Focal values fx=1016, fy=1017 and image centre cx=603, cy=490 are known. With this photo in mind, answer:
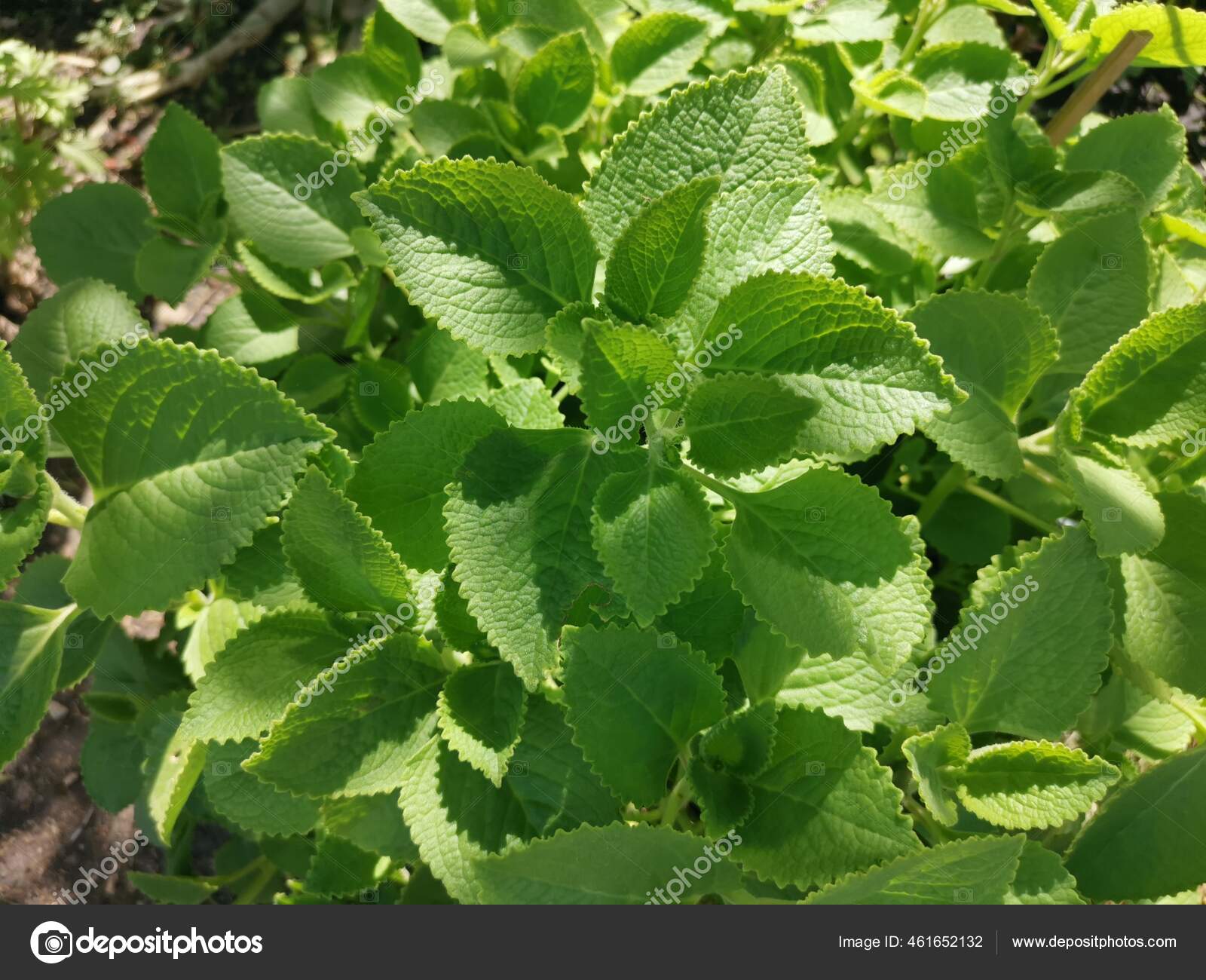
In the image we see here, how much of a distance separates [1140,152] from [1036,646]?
92cm

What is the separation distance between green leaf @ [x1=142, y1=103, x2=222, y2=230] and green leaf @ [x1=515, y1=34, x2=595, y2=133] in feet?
1.96

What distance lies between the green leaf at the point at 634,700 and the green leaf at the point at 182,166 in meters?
1.20

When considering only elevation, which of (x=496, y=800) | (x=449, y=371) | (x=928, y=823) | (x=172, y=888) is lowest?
(x=172, y=888)

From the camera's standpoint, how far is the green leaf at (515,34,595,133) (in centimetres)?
169

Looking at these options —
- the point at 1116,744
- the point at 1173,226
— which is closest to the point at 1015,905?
the point at 1116,744

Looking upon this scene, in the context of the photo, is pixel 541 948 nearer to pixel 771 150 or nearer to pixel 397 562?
pixel 397 562

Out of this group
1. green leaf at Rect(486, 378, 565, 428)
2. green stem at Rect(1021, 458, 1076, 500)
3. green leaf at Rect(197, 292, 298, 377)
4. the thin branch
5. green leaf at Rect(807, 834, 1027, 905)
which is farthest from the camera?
the thin branch

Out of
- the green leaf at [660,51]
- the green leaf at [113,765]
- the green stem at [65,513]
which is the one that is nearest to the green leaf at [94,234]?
the green stem at [65,513]

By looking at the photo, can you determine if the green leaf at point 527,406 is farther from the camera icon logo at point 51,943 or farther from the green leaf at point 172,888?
the green leaf at point 172,888

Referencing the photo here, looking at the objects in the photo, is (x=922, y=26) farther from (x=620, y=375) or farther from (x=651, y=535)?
(x=651, y=535)

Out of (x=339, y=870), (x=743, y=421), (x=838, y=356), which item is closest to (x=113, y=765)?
(x=339, y=870)
